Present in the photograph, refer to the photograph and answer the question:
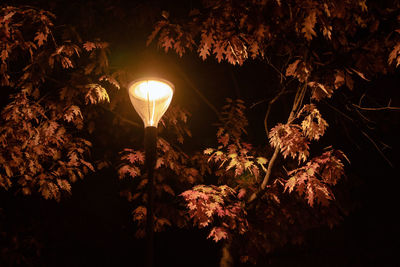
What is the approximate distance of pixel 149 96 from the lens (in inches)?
141

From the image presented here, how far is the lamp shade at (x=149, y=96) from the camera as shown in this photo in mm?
3543

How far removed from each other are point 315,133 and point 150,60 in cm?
309

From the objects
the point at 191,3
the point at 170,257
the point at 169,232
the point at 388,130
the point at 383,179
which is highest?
the point at 191,3

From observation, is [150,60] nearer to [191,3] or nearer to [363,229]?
[191,3]

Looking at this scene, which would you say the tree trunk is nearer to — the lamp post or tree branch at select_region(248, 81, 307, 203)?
tree branch at select_region(248, 81, 307, 203)

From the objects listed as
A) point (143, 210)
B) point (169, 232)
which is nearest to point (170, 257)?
point (169, 232)

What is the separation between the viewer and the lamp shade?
139 inches

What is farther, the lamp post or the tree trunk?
the tree trunk

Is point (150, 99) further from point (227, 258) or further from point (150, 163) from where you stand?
point (227, 258)

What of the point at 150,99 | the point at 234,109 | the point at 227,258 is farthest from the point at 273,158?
the point at 150,99

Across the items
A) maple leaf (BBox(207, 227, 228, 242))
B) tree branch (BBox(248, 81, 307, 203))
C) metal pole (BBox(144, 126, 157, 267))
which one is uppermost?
tree branch (BBox(248, 81, 307, 203))


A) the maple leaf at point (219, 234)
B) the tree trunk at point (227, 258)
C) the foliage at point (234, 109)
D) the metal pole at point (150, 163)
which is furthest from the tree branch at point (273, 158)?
the metal pole at point (150, 163)

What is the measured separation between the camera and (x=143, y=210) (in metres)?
6.06

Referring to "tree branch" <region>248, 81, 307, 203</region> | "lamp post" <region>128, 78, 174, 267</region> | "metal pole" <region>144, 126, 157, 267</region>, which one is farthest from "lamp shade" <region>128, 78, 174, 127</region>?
"tree branch" <region>248, 81, 307, 203</region>
